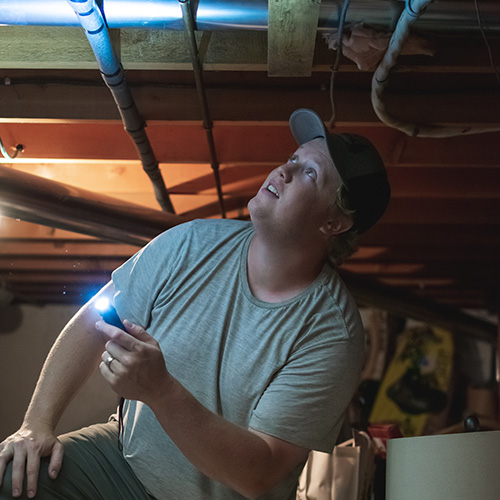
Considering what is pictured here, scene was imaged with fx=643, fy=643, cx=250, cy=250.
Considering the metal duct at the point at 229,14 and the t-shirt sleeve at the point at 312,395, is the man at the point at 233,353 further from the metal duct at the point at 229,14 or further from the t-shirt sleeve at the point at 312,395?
the metal duct at the point at 229,14

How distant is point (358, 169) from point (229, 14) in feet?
1.97

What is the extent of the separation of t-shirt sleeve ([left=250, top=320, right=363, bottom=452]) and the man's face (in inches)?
13.2

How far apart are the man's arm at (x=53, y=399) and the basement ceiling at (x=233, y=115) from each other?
0.93 meters

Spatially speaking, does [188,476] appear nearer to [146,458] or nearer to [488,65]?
[146,458]

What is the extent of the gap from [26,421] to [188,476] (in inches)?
16.1

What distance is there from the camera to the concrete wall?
239 inches

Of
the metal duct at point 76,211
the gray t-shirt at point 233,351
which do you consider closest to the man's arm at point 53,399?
the gray t-shirt at point 233,351

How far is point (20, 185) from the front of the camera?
2.65 metres

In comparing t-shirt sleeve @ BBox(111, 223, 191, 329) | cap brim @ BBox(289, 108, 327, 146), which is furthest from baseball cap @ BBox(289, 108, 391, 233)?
t-shirt sleeve @ BBox(111, 223, 191, 329)

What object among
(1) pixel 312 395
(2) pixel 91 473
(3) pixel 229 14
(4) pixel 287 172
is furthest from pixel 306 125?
(2) pixel 91 473

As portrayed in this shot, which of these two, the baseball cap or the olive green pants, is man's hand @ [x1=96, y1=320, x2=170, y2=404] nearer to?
the olive green pants

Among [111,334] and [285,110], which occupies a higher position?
[285,110]

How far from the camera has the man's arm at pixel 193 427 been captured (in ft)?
4.08

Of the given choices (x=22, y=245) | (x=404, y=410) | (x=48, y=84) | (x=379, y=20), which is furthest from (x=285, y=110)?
(x=404, y=410)
